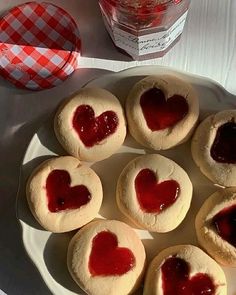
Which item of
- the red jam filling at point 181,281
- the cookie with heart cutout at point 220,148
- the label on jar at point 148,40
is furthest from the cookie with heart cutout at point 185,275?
the label on jar at point 148,40

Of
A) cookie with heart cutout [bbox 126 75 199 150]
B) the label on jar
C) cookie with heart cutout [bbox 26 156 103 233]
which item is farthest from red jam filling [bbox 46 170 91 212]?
the label on jar

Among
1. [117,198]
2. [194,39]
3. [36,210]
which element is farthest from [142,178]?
[194,39]

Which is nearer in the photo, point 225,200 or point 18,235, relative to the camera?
point 225,200

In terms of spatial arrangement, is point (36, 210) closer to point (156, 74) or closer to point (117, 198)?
point (117, 198)

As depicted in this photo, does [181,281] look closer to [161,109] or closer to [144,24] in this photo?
[161,109]

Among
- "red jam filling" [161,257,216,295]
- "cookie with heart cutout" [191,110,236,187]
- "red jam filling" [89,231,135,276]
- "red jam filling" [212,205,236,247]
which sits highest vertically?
"cookie with heart cutout" [191,110,236,187]

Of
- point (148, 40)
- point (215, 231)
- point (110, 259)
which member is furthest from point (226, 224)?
point (148, 40)

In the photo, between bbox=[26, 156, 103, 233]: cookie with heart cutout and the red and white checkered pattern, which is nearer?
bbox=[26, 156, 103, 233]: cookie with heart cutout

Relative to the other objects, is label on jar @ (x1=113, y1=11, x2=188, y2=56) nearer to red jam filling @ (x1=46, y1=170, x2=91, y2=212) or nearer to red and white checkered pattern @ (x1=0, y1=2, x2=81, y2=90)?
red and white checkered pattern @ (x1=0, y1=2, x2=81, y2=90)
